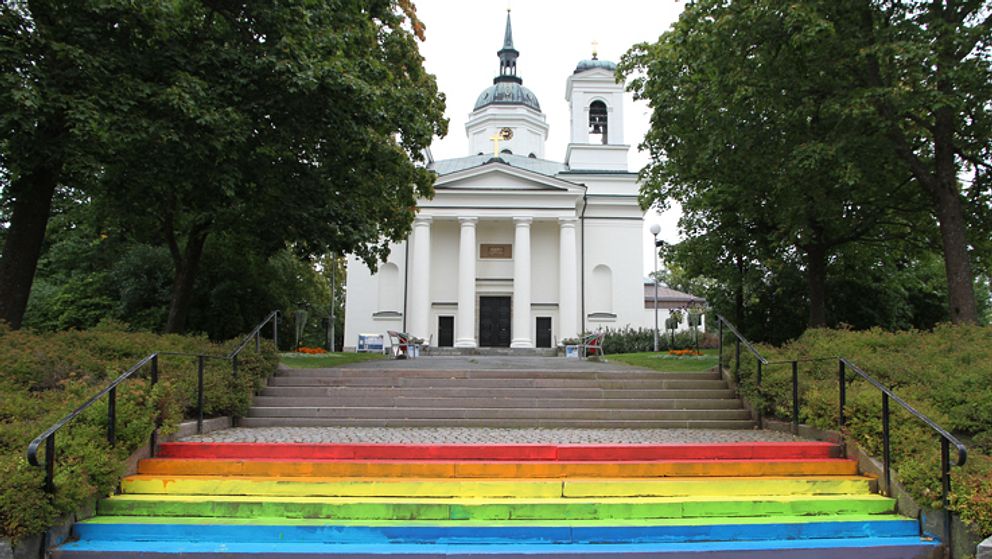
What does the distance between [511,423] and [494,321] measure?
28.3 m

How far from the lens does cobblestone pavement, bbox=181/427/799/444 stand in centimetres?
984

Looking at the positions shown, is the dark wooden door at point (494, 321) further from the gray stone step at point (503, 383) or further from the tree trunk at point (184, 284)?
the gray stone step at point (503, 383)

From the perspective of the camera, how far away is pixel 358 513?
6.85 metres

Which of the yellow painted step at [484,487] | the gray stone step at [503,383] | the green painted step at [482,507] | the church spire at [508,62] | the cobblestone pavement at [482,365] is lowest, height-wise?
the green painted step at [482,507]

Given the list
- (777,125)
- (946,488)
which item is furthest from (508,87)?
(946,488)

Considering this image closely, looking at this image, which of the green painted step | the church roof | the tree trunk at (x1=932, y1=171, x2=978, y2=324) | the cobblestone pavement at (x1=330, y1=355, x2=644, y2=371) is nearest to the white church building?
the church roof

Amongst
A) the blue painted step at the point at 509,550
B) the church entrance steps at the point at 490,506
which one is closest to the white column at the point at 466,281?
the church entrance steps at the point at 490,506

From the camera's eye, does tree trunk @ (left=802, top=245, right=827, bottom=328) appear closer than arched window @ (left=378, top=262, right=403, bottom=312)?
Yes

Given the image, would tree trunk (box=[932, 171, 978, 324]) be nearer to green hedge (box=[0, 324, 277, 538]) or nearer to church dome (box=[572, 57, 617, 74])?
green hedge (box=[0, 324, 277, 538])

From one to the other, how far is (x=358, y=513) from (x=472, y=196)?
106 feet

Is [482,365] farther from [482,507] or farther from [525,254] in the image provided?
[525,254]

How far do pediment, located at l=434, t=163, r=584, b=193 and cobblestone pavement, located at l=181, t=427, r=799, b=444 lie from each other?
27779mm

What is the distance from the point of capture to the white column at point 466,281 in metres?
37.8

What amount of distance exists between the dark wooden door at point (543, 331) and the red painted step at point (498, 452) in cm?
3081
